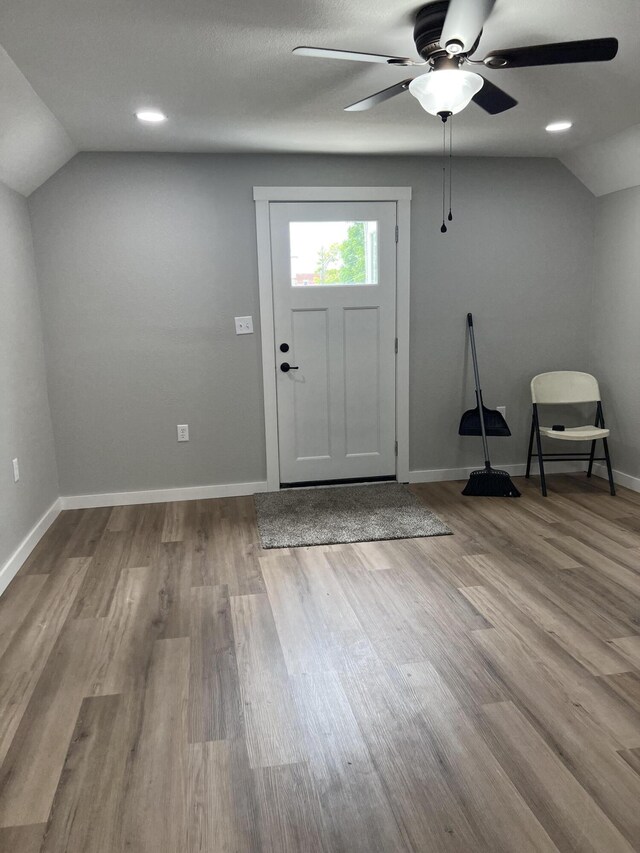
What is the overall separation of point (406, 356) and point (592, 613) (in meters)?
2.24

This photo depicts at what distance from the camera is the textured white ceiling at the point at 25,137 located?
251 centimetres

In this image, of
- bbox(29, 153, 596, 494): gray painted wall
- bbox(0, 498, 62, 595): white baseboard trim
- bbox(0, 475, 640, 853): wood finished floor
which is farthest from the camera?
bbox(29, 153, 596, 494): gray painted wall

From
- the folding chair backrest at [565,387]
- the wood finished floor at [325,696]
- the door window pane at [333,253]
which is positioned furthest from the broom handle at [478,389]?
the wood finished floor at [325,696]

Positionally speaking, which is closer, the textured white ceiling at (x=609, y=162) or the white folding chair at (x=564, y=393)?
the textured white ceiling at (x=609, y=162)

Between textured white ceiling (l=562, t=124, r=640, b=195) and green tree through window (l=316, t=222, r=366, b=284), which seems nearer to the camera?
textured white ceiling (l=562, t=124, r=640, b=195)

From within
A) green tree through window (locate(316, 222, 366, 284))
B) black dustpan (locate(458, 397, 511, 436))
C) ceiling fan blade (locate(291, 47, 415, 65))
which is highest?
ceiling fan blade (locate(291, 47, 415, 65))

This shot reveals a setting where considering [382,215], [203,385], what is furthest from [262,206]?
[203,385]

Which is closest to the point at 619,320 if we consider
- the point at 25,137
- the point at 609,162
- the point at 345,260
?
the point at 609,162

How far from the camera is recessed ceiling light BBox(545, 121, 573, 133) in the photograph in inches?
133

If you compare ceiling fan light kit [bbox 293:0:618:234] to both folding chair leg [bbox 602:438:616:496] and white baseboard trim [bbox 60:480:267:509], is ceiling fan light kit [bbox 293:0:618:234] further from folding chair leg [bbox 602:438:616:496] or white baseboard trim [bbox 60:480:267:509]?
white baseboard trim [bbox 60:480:267:509]

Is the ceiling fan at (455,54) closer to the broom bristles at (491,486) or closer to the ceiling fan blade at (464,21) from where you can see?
the ceiling fan blade at (464,21)

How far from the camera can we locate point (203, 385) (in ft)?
13.6

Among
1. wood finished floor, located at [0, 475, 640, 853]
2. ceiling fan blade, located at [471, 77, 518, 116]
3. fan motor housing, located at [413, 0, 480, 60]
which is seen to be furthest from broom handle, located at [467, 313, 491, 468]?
fan motor housing, located at [413, 0, 480, 60]

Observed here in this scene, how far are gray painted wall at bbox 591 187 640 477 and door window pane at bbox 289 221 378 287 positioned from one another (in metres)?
1.66
